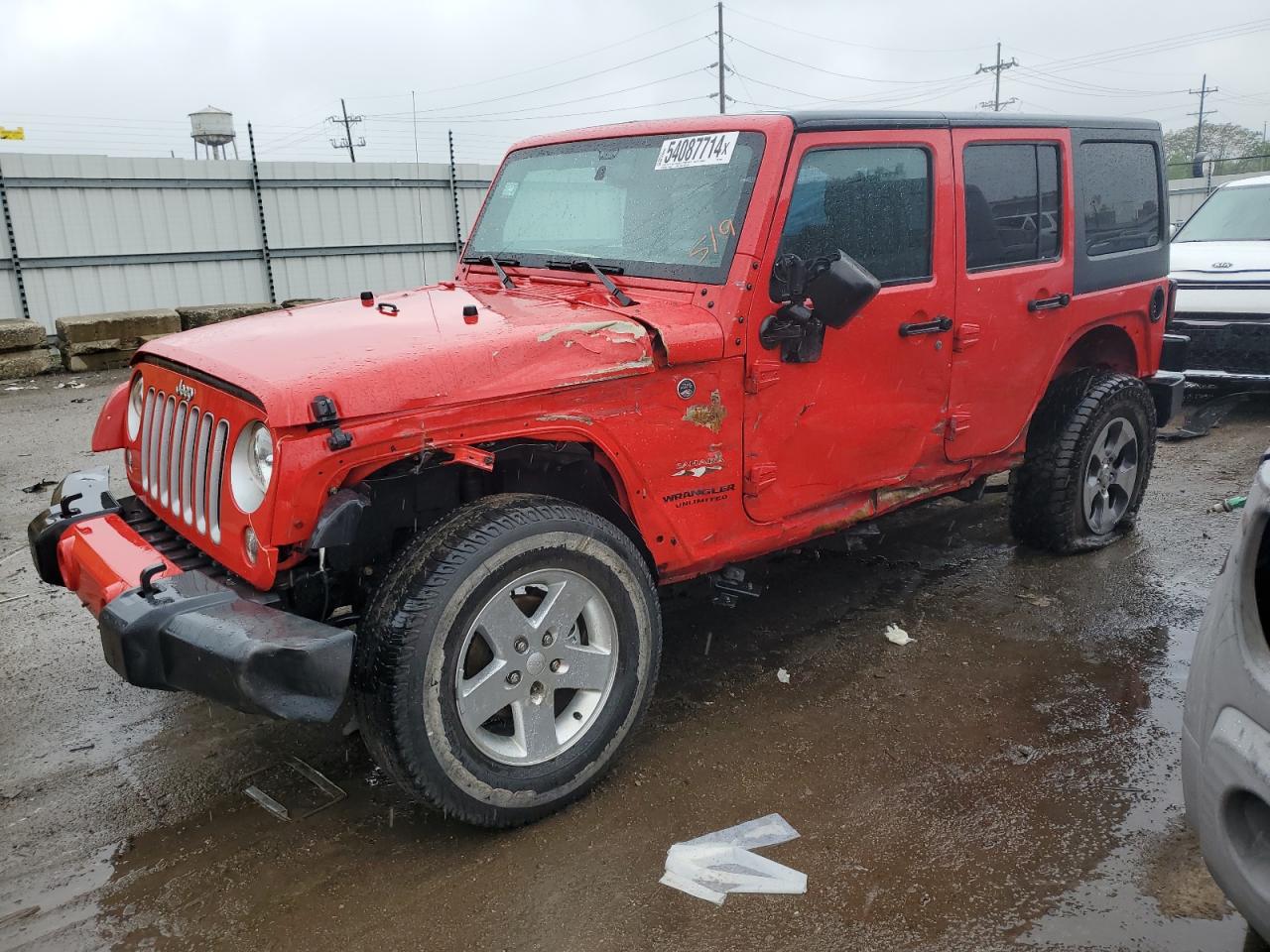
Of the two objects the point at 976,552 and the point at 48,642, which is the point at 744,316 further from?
the point at 48,642

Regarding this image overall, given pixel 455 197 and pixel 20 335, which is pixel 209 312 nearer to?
pixel 20 335

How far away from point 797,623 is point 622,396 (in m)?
1.71

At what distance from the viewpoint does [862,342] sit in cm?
351

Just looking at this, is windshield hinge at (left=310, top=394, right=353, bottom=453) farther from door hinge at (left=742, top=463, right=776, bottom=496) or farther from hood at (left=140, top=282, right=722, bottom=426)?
door hinge at (left=742, top=463, right=776, bottom=496)

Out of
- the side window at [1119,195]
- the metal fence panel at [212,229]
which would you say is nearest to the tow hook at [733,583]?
the side window at [1119,195]

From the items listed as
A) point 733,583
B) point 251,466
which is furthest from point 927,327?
point 251,466

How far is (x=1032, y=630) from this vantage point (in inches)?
161

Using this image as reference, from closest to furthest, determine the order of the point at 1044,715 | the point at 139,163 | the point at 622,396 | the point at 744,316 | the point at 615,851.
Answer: the point at 615,851, the point at 622,396, the point at 744,316, the point at 1044,715, the point at 139,163

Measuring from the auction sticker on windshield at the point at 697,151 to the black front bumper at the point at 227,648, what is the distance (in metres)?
1.98

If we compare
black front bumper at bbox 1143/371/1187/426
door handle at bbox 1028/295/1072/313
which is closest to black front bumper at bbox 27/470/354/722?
door handle at bbox 1028/295/1072/313

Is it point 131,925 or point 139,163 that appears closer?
point 131,925

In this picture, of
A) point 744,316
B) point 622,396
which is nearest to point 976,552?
point 744,316

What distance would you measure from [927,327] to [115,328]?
10.5 metres

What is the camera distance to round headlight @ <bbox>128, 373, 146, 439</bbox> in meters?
3.42
